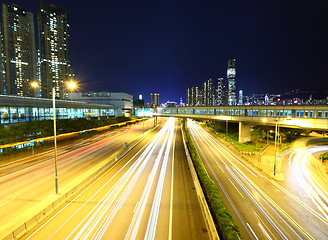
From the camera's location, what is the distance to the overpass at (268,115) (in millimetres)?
28953

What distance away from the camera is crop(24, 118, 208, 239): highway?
33.2ft

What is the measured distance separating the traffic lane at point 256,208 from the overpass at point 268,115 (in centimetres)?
921

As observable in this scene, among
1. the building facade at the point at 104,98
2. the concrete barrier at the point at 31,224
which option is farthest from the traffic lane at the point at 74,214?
the building facade at the point at 104,98

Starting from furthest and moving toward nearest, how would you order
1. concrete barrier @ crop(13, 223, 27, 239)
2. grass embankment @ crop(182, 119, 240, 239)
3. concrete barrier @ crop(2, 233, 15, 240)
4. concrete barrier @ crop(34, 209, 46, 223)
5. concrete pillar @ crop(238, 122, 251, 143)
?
concrete pillar @ crop(238, 122, 251, 143) < concrete barrier @ crop(34, 209, 46, 223) < grass embankment @ crop(182, 119, 240, 239) < concrete barrier @ crop(13, 223, 27, 239) < concrete barrier @ crop(2, 233, 15, 240)

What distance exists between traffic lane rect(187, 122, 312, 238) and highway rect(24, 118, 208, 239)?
3.95 meters

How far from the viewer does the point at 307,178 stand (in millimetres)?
20984

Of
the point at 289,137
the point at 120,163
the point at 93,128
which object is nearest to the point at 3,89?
the point at 93,128

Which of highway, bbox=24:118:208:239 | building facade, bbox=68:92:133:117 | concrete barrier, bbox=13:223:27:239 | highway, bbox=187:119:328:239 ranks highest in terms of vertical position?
building facade, bbox=68:92:133:117

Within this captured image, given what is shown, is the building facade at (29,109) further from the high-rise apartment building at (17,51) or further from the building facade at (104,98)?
the high-rise apartment building at (17,51)

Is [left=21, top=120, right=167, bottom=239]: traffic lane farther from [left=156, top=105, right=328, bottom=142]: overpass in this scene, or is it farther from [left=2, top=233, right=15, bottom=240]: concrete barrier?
[left=156, top=105, right=328, bottom=142]: overpass

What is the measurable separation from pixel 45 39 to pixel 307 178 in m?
210

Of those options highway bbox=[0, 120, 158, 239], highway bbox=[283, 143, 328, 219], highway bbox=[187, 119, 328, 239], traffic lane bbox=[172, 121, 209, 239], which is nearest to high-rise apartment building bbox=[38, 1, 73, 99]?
highway bbox=[0, 120, 158, 239]

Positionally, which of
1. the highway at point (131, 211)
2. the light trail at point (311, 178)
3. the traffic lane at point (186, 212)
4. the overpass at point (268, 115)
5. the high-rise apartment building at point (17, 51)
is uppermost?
the high-rise apartment building at point (17, 51)

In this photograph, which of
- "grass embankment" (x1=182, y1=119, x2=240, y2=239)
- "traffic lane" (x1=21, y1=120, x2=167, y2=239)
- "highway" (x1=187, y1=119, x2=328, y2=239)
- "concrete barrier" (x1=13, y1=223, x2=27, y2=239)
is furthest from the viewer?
"highway" (x1=187, y1=119, x2=328, y2=239)
